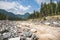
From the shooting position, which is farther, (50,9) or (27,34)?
(50,9)

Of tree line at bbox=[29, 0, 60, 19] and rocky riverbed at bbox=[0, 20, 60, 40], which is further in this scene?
tree line at bbox=[29, 0, 60, 19]

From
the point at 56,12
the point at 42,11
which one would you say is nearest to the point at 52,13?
the point at 56,12

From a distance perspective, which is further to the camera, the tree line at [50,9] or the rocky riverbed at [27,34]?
the tree line at [50,9]

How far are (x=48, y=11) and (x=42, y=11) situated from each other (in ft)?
17.9

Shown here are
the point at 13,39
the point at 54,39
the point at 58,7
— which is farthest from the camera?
the point at 58,7

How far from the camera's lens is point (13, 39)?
15750 mm

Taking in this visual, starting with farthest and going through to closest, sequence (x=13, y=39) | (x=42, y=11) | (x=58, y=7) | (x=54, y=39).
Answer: (x=42, y=11) → (x=58, y=7) → (x=54, y=39) → (x=13, y=39)

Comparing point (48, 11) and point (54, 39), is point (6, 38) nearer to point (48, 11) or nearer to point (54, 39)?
point (54, 39)

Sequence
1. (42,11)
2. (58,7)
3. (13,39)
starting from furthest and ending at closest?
(42,11) < (58,7) < (13,39)

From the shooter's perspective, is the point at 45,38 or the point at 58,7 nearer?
the point at 45,38

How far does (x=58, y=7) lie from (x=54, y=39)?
199 feet

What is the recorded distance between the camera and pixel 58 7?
7656 centimetres

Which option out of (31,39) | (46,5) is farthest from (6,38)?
(46,5)

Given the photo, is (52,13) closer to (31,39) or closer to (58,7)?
(58,7)
